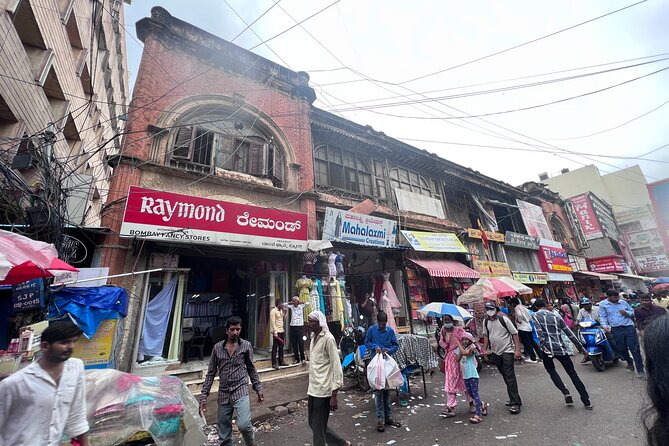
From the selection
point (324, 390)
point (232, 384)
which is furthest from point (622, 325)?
point (232, 384)

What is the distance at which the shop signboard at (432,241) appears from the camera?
11.6 meters

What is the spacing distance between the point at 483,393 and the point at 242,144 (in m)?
9.83

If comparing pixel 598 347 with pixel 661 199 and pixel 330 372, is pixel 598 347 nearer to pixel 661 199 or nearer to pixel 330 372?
pixel 330 372

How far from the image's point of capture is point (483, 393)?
6.37 meters

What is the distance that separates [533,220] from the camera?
19.8 meters

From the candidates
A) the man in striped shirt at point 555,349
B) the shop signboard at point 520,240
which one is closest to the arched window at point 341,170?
the man in striped shirt at point 555,349

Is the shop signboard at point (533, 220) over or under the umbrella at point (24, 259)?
over

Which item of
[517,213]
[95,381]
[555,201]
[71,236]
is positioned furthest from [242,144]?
[555,201]

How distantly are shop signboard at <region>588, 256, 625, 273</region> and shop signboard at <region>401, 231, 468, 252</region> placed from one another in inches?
765

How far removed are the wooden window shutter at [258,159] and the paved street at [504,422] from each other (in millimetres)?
7006

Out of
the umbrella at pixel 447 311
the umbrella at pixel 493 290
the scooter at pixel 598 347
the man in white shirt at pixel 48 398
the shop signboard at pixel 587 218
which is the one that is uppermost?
the shop signboard at pixel 587 218

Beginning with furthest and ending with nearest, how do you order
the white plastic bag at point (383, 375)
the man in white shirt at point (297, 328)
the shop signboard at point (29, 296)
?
the man in white shirt at point (297, 328), the shop signboard at point (29, 296), the white plastic bag at point (383, 375)

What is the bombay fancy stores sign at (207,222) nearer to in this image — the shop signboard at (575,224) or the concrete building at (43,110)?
the concrete building at (43,110)

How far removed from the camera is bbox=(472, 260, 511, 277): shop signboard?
14.3 meters
